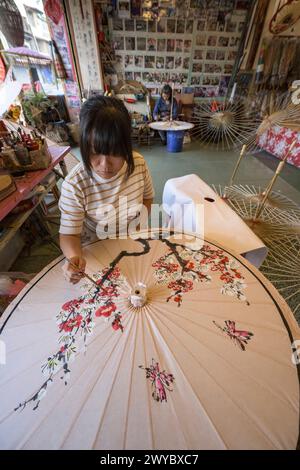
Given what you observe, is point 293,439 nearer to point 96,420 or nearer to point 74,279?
point 96,420

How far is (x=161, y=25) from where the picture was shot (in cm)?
362

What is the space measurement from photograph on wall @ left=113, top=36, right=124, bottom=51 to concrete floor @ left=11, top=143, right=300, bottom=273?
179cm

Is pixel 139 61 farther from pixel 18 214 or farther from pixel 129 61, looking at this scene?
pixel 18 214

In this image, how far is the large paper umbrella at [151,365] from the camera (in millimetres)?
379

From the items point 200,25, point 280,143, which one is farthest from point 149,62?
point 280,143

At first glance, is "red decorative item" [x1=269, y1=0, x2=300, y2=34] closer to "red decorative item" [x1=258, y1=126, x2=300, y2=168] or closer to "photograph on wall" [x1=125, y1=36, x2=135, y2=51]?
"red decorative item" [x1=258, y1=126, x2=300, y2=168]

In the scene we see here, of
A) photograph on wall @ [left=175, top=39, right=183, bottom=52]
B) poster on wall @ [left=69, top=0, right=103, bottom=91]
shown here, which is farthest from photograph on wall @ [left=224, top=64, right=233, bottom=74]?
poster on wall @ [left=69, top=0, right=103, bottom=91]

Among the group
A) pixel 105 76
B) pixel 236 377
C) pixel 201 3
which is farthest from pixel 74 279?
pixel 201 3

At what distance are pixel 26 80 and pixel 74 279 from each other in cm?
393

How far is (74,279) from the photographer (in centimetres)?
66

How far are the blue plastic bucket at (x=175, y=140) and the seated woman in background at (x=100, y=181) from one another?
2985mm

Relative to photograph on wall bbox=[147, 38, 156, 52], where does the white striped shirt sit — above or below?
below

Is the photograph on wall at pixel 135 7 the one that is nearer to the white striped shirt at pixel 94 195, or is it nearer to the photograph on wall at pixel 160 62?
the photograph on wall at pixel 160 62

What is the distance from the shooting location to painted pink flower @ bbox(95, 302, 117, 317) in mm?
568
